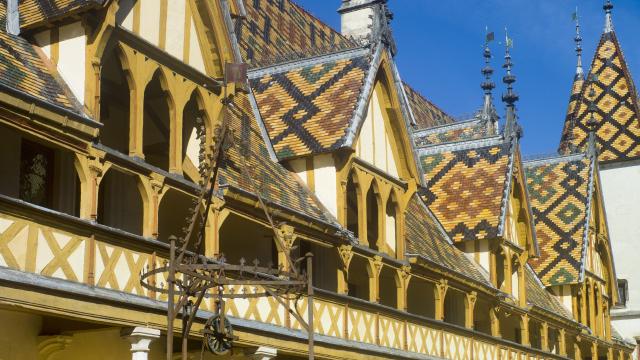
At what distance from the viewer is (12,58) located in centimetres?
1355

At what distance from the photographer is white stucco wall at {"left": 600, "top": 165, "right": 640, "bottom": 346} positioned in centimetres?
4338

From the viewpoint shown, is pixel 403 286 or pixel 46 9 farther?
pixel 403 286

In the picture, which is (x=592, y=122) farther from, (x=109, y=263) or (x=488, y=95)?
(x=109, y=263)

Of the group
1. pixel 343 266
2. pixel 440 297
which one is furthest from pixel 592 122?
pixel 343 266

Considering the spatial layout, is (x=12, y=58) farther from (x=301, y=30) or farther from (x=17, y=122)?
(x=301, y=30)

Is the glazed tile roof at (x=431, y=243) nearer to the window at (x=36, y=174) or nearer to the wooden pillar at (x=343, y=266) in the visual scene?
the wooden pillar at (x=343, y=266)

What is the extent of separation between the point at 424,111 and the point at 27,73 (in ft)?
88.2

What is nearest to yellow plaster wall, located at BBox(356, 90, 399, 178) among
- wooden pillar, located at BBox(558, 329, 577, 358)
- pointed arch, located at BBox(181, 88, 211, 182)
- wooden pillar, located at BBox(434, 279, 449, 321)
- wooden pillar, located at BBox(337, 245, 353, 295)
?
wooden pillar, located at BBox(337, 245, 353, 295)

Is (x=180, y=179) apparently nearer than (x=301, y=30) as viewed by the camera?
Yes

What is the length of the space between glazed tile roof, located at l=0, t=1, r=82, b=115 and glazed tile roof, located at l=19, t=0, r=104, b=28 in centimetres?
26

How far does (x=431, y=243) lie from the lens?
24906 millimetres

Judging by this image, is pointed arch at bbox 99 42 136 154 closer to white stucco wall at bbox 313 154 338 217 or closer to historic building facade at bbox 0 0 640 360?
historic building facade at bbox 0 0 640 360

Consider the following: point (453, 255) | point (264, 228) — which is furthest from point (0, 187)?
point (453, 255)

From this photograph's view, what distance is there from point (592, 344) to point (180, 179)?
22878mm
